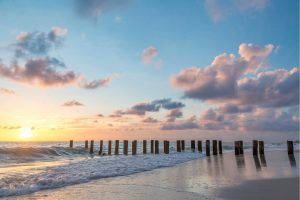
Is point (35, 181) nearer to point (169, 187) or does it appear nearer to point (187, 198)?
point (169, 187)

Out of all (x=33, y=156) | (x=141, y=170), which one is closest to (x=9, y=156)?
(x=33, y=156)

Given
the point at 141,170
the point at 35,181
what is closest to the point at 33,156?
the point at 141,170

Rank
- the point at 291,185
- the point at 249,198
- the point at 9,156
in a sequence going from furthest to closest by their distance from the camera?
the point at 9,156, the point at 291,185, the point at 249,198

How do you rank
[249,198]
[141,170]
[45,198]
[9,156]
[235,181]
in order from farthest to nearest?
[9,156], [141,170], [235,181], [45,198], [249,198]

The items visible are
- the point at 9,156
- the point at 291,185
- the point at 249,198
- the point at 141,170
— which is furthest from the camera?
the point at 9,156

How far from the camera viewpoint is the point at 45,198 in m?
9.22

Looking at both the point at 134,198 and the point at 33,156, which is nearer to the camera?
the point at 134,198

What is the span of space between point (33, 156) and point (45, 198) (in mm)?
22123

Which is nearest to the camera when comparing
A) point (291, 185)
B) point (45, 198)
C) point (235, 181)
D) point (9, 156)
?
point (45, 198)

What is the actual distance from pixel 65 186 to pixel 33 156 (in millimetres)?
19898

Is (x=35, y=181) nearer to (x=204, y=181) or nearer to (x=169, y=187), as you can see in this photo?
(x=169, y=187)

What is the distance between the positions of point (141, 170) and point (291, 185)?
8376mm

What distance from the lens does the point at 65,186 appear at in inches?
456

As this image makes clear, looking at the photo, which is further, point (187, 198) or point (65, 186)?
point (65, 186)
